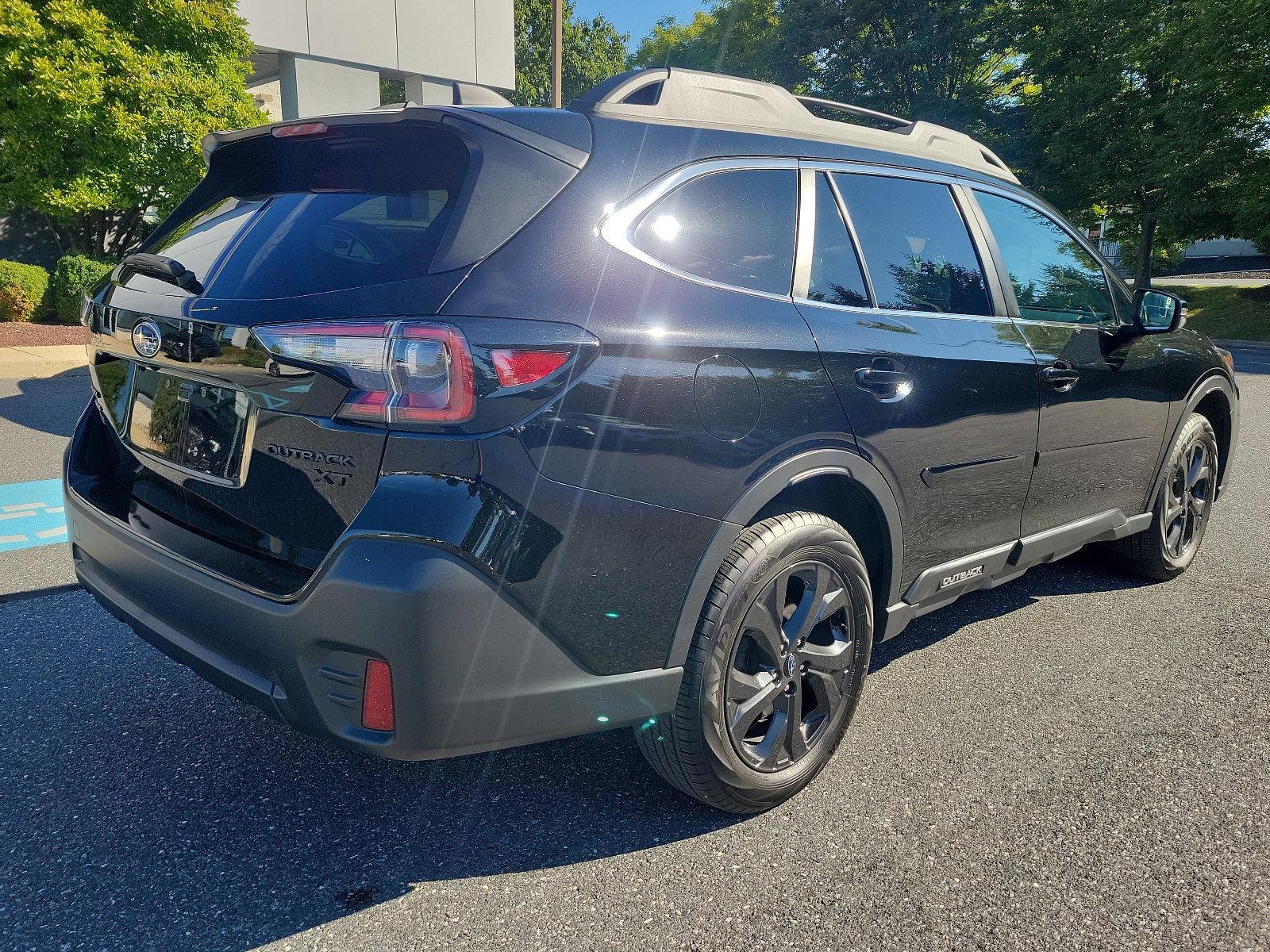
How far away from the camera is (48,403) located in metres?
8.44

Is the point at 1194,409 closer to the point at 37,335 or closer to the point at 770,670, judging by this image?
the point at 770,670

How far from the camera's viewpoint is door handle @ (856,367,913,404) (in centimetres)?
260

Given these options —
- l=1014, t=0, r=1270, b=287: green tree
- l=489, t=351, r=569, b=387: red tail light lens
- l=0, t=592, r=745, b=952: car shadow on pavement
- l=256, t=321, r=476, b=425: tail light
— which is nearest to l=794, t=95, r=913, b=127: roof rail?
l=489, t=351, r=569, b=387: red tail light lens

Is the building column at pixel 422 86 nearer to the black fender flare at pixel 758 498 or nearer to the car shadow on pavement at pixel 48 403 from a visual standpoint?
the car shadow on pavement at pixel 48 403

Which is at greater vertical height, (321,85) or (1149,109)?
(1149,109)

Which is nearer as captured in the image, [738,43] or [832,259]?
[832,259]

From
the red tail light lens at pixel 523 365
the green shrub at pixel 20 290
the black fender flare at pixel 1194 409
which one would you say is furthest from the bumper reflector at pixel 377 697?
the green shrub at pixel 20 290

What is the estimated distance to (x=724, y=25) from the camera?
50.0 m

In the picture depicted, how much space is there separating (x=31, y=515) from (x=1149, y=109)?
1139 inches

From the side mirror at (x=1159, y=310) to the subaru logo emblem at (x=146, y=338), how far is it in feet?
11.9

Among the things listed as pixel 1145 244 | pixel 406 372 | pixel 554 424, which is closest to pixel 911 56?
pixel 1145 244

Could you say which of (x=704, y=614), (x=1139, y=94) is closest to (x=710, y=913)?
(x=704, y=614)

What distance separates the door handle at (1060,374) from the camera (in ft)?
10.9

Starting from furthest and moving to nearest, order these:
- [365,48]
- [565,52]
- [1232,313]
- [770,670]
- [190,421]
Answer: [565,52] < [1232,313] < [365,48] < [770,670] < [190,421]
